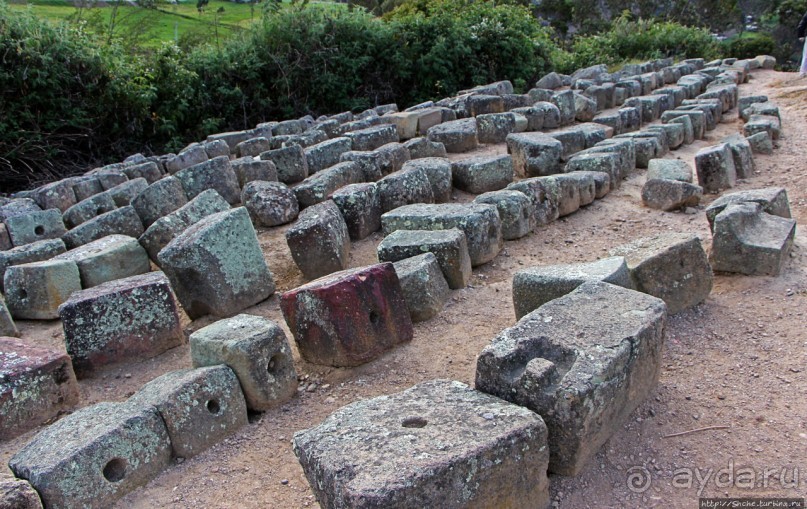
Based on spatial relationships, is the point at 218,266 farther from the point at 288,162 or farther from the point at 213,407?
the point at 288,162

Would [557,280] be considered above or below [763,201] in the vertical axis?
above

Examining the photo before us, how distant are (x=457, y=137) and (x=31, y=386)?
235 inches

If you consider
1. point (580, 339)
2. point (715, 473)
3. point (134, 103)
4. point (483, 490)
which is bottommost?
point (715, 473)

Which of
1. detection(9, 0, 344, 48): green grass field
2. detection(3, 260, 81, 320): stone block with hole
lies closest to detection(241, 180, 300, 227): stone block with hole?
detection(3, 260, 81, 320): stone block with hole

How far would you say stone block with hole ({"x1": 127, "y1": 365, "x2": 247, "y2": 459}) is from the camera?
3.31m

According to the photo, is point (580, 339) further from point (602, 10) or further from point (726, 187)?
point (602, 10)

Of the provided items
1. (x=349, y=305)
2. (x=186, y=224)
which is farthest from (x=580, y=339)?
(x=186, y=224)

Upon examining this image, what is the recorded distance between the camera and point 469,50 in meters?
14.1

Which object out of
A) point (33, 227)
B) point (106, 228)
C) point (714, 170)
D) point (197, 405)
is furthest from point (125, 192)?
point (714, 170)

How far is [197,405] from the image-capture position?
3.37 meters

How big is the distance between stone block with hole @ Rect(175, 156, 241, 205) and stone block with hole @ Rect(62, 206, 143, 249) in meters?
0.70

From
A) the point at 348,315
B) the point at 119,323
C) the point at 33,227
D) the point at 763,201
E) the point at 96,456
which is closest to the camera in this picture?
the point at 96,456

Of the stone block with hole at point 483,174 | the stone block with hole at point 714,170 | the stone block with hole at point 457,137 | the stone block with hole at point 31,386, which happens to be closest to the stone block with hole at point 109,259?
the stone block with hole at point 31,386

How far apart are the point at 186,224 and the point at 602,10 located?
38788 millimetres
